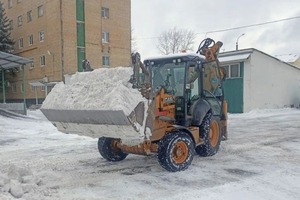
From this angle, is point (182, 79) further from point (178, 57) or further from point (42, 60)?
point (42, 60)

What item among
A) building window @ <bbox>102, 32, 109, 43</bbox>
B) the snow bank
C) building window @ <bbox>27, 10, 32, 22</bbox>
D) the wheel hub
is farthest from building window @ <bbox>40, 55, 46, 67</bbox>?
the wheel hub

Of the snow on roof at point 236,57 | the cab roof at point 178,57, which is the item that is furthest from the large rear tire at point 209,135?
the snow on roof at point 236,57

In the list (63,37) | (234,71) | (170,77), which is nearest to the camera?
(170,77)

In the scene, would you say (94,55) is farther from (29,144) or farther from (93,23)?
(29,144)

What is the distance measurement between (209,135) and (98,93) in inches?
127

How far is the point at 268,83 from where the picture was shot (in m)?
25.6

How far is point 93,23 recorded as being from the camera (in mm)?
32438

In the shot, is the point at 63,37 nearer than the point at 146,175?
No

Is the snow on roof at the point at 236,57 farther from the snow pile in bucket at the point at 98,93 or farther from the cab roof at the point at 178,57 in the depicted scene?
the snow pile in bucket at the point at 98,93

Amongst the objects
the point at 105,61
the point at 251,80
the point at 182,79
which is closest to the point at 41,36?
the point at 105,61

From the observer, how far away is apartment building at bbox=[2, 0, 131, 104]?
30.3 meters

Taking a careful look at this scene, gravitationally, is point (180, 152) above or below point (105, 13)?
below

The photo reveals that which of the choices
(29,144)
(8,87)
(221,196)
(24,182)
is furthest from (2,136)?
(8,87)

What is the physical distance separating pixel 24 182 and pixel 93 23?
2824cm
